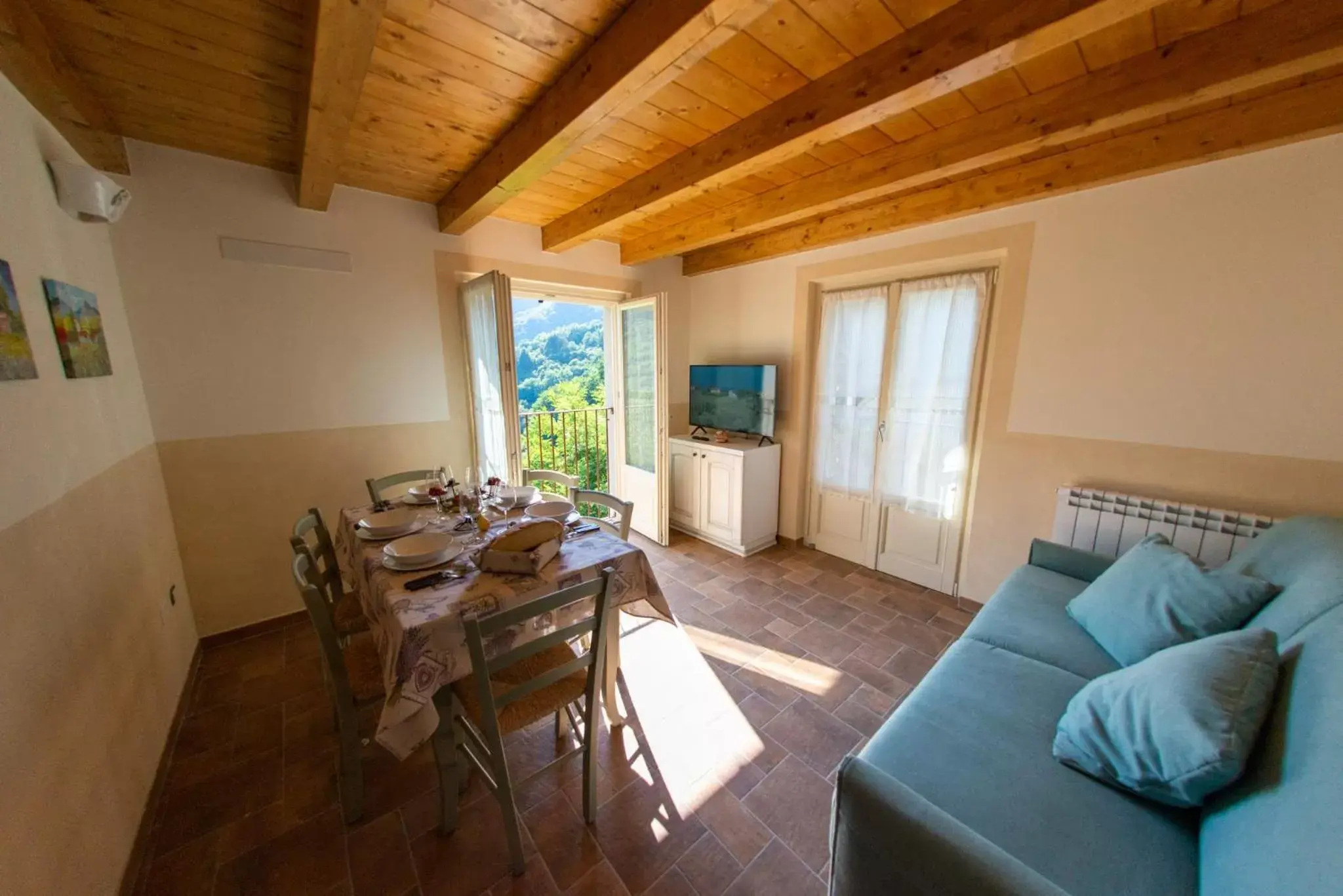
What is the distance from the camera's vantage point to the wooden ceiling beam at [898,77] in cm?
113

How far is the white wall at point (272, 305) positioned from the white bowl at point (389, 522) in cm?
104

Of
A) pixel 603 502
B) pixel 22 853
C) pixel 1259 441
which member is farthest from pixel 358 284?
pixel 1259 441

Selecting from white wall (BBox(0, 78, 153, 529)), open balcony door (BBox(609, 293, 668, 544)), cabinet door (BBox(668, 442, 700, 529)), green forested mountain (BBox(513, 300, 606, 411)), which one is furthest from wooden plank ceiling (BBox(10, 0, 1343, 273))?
green forested mountain (BBox(513, 300, 606, 411))

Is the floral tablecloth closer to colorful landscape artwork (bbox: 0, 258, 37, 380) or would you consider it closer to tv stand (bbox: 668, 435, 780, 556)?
colorful landscape artwork (bbox: 0, 258, 37, 380)

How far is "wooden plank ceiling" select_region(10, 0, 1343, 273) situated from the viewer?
1233 millimetres

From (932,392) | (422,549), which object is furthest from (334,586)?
(932,392)

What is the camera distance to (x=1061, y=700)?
1360 mm

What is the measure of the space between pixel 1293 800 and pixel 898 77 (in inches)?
73.7

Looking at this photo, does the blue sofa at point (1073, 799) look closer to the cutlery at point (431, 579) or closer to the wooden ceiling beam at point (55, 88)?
the cutlery at point (431, 579)

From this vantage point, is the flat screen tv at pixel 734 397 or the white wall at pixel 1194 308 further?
the flat screen tv at pixel 734 397

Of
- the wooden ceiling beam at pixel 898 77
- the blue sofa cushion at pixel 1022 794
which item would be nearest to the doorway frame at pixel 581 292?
the wooden ceiling beam at pixel 898 77

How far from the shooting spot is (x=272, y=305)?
2342 mm

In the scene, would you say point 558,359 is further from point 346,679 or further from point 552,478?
point 346,679

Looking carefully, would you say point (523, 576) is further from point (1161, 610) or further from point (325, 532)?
point (1161, 610)
